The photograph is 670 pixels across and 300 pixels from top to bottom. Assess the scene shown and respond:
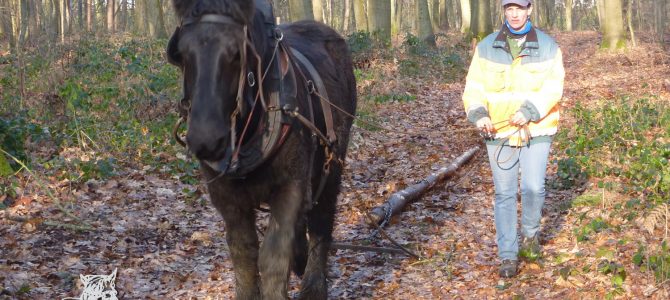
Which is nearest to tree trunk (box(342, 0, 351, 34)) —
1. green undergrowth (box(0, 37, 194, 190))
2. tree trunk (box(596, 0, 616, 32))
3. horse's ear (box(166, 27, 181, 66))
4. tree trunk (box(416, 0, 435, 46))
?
tree trunk (box(596, 0, 616, 32))

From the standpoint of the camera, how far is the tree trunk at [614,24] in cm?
2000

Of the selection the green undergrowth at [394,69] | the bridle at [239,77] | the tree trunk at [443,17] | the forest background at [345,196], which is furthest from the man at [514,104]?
the tree trunk at [443,17]

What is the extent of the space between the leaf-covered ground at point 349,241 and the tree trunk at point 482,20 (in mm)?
16075

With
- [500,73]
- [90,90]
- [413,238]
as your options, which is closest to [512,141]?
[500,73]

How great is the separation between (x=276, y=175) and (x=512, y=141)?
228 centimetres

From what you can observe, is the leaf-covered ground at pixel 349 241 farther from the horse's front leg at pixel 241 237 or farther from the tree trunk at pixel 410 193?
the horse's front leg at pixel 241 237

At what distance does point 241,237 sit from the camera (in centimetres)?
425

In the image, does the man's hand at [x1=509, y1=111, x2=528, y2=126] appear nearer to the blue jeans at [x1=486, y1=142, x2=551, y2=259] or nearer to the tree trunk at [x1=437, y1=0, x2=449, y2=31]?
the blue jeans at [x1=486, y1=142, x2=551, y2=259]

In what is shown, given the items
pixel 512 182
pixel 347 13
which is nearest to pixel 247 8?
pixel 512 182

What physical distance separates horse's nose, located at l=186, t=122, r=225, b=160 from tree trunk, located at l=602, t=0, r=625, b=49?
19.1 metres

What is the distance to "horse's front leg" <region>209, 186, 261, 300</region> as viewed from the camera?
4125mm

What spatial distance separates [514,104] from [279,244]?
242 centimetres

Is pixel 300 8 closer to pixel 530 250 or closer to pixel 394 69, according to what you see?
pixel 394 69

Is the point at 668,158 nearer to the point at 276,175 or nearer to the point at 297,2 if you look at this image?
the point at 276,175
